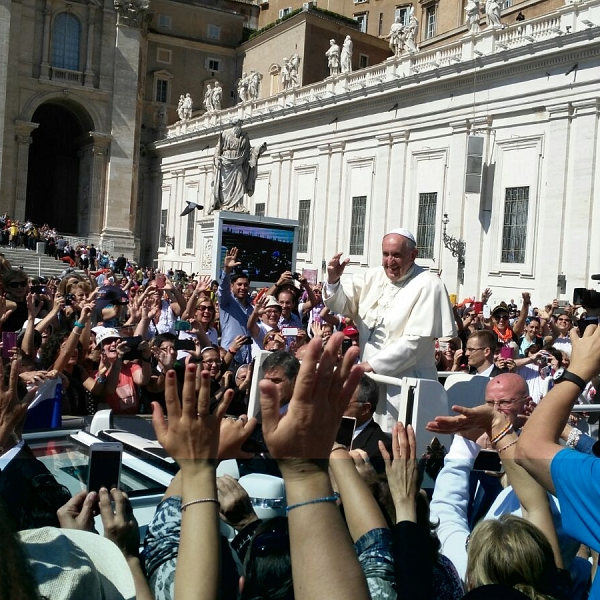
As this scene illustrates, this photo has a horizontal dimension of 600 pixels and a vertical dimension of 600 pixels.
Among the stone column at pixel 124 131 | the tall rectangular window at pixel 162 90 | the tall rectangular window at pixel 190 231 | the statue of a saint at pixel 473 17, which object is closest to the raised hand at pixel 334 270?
the statue of a saint at pixel 473 17

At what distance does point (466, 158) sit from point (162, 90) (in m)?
35.1

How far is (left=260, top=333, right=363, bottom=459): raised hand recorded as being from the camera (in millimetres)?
2023

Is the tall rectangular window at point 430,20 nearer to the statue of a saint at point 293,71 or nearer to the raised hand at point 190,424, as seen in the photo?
the statue of a saint at point 293,71

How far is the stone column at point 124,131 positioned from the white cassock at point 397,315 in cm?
4525

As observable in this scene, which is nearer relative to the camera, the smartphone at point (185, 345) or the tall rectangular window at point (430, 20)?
the smartphone at point (185, 345)

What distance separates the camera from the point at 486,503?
351 cm

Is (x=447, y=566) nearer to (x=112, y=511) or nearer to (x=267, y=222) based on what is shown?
(x=112, y=511)

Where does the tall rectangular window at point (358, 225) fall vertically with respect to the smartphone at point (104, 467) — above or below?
above

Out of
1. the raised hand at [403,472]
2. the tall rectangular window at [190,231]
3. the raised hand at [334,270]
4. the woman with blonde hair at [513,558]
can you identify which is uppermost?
the tall rectangular window at [190,231]

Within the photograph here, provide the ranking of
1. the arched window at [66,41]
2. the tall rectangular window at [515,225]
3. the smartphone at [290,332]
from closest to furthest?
1. the smartphone at [290,332]
2. the tall rectangular window at [515,225]
3. the arched window at [66,41]

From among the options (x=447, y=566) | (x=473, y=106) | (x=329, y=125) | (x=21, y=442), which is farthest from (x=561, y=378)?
(x=329, y=125)

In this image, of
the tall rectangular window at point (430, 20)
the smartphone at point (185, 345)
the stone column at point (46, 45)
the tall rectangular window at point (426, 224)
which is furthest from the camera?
the tall rectangular window at point (430, 20)

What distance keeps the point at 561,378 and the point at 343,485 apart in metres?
0.81

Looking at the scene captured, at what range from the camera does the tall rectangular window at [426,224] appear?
106 ft
